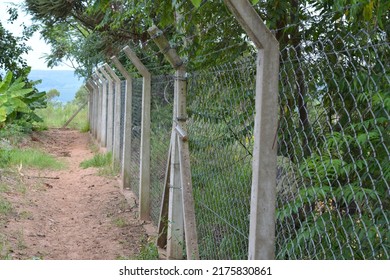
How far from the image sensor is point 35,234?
7500mm

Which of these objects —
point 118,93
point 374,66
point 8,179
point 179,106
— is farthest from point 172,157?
point 118,93

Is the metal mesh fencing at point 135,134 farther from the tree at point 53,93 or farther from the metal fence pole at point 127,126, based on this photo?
the tree at point 53,93

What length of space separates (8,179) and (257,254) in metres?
8.27

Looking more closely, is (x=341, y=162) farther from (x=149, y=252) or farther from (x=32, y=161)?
(x=32, y=161)

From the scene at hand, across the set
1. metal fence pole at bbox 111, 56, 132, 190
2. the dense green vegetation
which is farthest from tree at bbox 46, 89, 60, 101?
the dense green vegetation

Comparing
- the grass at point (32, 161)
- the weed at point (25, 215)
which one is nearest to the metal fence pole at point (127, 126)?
the weed at point (25, 215)

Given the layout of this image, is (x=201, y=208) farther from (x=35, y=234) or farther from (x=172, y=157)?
(x=35, y=234)

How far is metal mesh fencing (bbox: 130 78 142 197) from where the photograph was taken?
8.95 metres

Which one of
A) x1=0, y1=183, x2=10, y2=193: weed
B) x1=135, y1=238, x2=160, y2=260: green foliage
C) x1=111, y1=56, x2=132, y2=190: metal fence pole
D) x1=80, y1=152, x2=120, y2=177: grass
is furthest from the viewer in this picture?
x1=80, y1=152, x2=120, y2=177: grass

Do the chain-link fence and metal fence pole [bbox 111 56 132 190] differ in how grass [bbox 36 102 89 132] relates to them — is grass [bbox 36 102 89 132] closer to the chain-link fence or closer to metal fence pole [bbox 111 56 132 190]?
metal fence pole [bbox 111 56 132 190]

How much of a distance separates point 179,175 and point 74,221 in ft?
11.5

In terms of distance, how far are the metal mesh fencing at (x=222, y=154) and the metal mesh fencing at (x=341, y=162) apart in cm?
37

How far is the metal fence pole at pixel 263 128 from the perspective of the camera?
2.96 metres

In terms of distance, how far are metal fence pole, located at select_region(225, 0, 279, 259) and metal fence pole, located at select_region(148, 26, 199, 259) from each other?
72.4 inches
